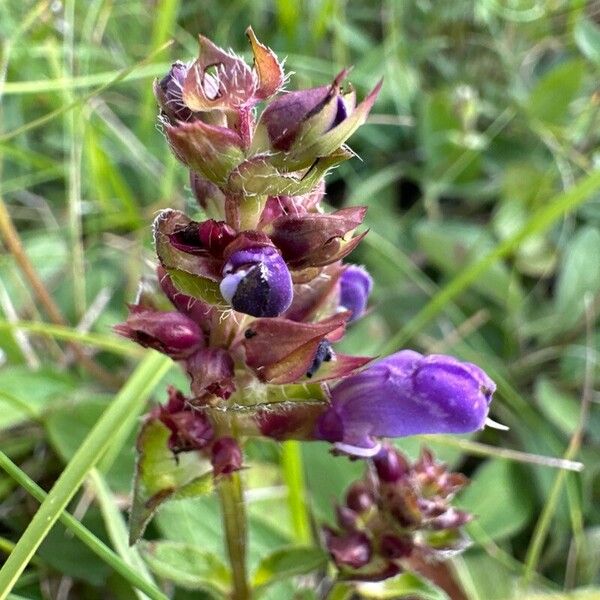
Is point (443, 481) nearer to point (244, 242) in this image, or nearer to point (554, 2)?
point (244, 242)

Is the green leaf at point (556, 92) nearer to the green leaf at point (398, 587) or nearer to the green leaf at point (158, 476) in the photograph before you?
the green leaf at point (398, 587)

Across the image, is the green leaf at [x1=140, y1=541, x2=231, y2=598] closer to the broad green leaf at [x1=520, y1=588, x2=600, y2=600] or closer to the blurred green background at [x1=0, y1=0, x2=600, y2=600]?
the blurred green background at [x1=0, y1=0, x2=600, y2=600]

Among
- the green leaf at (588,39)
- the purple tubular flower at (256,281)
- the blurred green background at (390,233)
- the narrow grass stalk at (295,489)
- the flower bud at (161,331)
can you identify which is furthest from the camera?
the green leaf at (588,39)

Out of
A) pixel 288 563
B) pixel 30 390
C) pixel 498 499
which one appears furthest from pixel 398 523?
pixel 30 390

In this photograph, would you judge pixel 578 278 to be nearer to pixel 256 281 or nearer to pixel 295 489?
pixel 295 489

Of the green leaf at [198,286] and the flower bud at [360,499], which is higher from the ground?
the green leaf at [198,286]

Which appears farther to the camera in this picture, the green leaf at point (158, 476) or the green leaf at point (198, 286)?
the green leaf at point (158, 476)

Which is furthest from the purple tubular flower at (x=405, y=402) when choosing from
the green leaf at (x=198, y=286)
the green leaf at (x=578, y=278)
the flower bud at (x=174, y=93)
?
the green leaf at (x=578, y=278)
